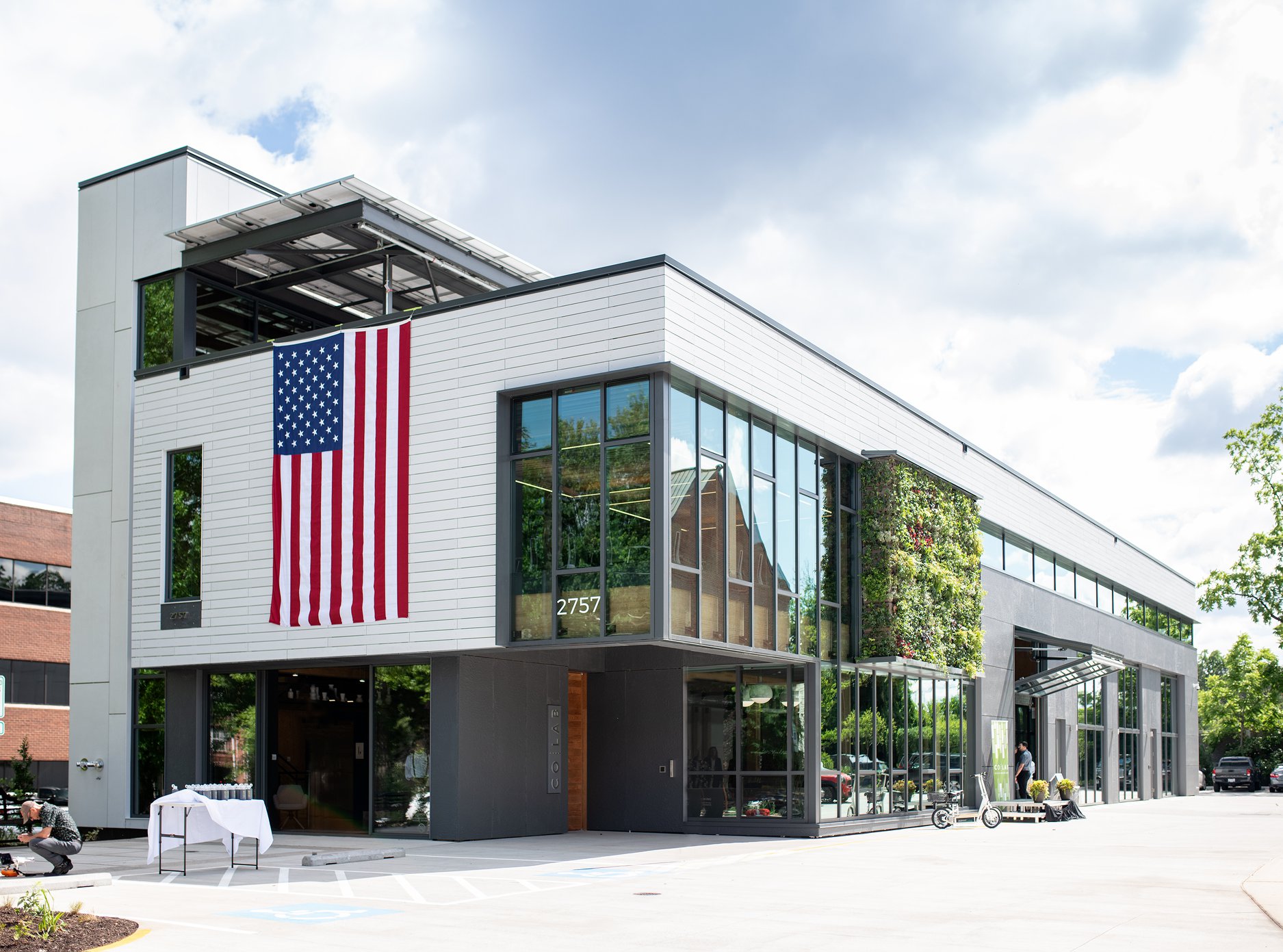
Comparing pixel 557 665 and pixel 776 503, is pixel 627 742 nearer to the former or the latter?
pixel 557 665

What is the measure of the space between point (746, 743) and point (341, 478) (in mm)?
7969

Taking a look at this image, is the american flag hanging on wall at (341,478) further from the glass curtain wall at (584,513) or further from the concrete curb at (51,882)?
the concrete curb at (51,882)

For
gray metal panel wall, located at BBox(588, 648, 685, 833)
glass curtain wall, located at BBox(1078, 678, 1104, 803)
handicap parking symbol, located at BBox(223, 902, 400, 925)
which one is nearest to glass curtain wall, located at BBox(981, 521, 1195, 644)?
glass curtain wall, located at BBox(1078, 678, 1104, 803)

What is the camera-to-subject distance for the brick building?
3969cm

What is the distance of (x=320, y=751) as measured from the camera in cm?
2228

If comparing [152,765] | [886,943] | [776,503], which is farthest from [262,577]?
[886,943]

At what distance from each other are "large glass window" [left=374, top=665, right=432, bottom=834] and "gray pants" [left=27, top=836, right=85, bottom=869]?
6.28m

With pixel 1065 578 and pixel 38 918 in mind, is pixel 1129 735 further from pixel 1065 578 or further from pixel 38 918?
pixel 38 918

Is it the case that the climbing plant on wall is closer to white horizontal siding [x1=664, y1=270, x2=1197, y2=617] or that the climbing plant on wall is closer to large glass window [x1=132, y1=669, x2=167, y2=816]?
white horizontal siding [x1=664, y1=270, x2=1197, y2=617]

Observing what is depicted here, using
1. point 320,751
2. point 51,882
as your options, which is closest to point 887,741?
point 320,751

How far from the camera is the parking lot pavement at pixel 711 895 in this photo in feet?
34.9

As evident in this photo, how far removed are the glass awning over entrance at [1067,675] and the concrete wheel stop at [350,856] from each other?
1838cm

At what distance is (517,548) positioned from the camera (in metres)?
19.6

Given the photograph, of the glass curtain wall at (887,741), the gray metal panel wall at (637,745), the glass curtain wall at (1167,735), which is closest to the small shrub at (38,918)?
the gray metal panel wall at (637,745)
